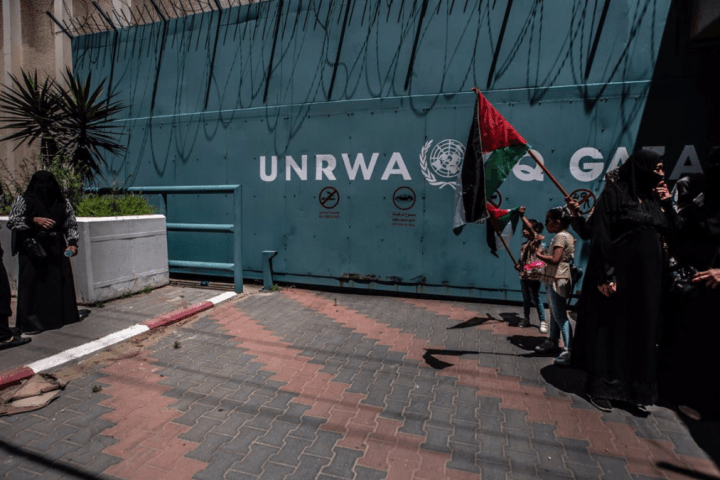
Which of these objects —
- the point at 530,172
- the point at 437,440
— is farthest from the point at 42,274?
the point at 530,172

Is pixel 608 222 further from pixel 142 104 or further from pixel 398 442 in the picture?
pixel 142 104

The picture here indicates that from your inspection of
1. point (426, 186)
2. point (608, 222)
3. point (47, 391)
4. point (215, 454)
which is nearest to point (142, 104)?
point (426, 186)

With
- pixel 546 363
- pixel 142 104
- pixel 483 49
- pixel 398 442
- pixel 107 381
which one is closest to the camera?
pixel 398 442

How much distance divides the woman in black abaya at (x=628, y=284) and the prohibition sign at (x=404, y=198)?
360 centimetres

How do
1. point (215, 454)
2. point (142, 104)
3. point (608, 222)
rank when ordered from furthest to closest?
point (142, 104) < point (608, 222) < point (215, 454)

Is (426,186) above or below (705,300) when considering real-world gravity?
above

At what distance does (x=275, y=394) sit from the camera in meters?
3.60

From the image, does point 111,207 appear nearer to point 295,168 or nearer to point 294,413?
point 295,168

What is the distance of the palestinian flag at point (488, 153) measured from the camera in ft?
14.1

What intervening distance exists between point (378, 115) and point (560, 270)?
4.13 m

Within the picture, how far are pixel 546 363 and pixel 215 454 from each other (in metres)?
3.46

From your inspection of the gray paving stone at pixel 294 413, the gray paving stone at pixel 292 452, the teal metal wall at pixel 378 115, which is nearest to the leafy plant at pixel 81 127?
the teal metal wall at pixel 378 115

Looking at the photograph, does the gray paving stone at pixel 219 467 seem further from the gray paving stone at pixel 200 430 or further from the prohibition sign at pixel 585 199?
the prohibition sign at pixel 585 199

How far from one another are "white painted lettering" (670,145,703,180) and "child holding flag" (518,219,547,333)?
7.64ft
